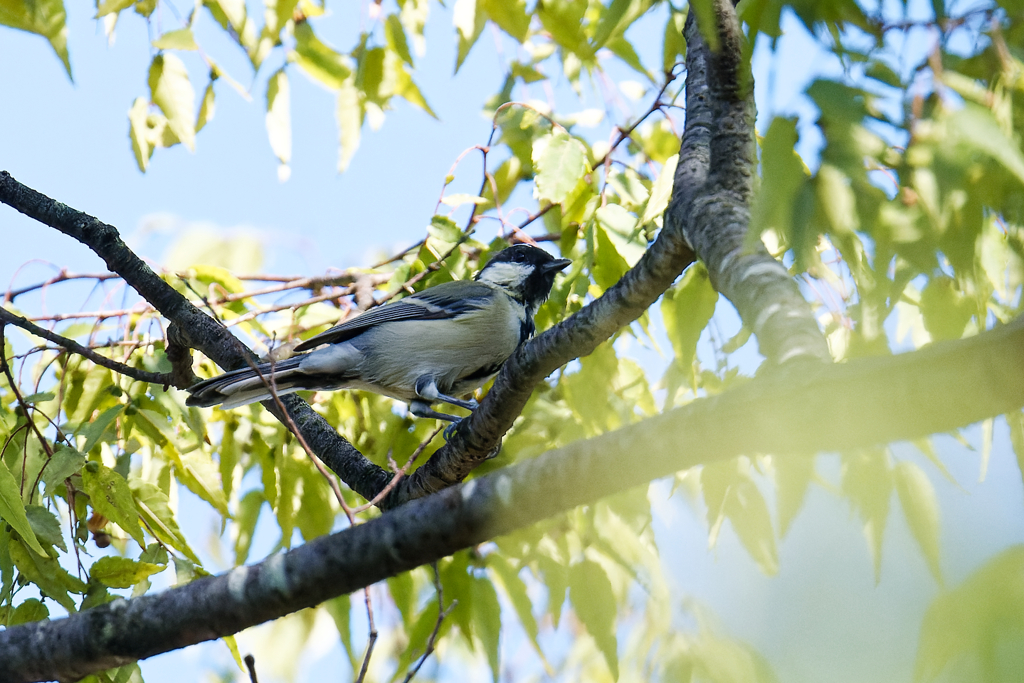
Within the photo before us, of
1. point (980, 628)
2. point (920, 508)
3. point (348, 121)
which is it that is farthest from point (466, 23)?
point (980, 628)

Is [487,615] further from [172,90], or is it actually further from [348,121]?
[172,90]

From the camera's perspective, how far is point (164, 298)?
122 inches

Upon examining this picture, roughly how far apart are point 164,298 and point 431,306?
1413 millimetres

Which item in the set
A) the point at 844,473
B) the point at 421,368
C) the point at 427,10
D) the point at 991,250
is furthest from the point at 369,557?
the point at 427,10

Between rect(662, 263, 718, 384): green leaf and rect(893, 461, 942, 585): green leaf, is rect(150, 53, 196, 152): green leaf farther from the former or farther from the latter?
rect(893, 461, 942, 585): green leaf

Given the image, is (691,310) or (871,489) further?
(691,310)

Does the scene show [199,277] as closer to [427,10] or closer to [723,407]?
[427,10]

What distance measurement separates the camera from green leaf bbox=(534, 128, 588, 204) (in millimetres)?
3051

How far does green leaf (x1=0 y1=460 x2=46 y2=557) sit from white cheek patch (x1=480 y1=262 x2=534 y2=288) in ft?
9.68

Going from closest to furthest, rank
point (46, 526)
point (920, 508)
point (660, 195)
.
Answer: point (920, 508) < point (46, 526) < point (660, 195)

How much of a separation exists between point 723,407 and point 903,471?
948mm

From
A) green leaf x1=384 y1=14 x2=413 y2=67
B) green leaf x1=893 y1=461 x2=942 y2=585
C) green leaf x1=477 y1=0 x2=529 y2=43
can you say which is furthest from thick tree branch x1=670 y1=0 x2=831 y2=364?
green leaf x1=384 y1=14 x2=413 y2=67

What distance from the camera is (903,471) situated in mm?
1972

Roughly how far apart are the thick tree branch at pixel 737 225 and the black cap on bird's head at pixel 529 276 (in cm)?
194
